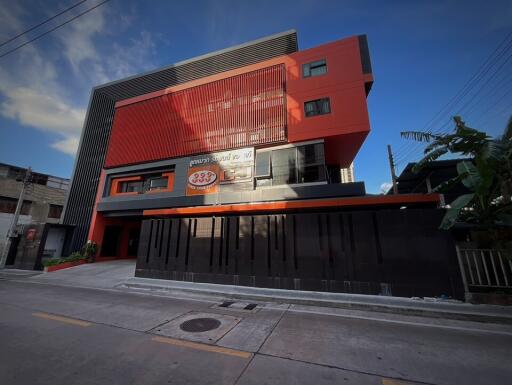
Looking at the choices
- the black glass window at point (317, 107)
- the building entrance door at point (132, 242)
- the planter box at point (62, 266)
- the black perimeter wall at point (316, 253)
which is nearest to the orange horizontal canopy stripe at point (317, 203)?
the black perimeter wall at point (316, 253)

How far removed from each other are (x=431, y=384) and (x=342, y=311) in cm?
423

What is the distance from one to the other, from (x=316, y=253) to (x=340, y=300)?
87.3 inches

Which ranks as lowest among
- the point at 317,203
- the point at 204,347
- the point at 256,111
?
the point at 204,347

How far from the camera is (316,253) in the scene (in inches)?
386

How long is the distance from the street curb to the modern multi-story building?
0.74 meters

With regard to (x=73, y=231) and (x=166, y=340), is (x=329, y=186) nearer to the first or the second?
(x=166, y=340)

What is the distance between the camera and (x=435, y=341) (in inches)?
191

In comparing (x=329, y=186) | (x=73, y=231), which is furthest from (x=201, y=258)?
(x=73, y=231)

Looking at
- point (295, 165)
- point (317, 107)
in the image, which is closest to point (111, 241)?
point (295, 165)

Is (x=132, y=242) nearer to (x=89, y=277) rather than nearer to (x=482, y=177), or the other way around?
(x=89, y=277)

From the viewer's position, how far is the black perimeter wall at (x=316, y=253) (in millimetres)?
8430

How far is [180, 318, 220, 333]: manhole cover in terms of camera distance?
539 centimetres

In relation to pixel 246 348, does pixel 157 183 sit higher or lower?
higher

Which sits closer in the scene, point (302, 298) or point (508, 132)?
point (508, 132)
